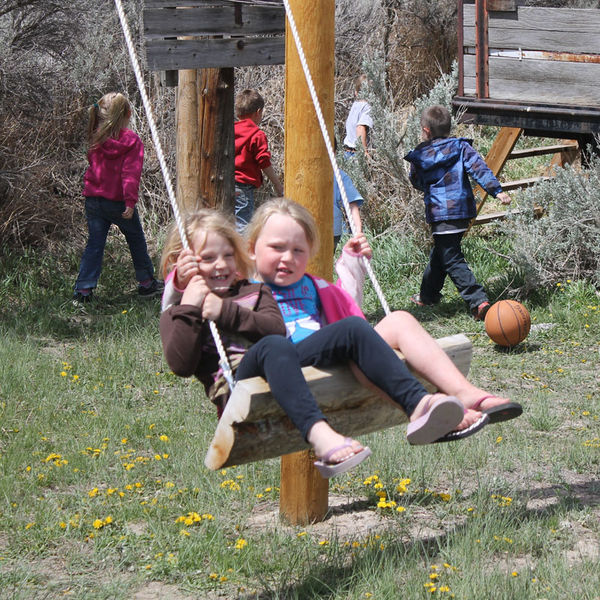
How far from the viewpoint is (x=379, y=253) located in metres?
9.59

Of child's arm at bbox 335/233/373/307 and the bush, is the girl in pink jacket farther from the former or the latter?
child's arm at bbox 335/233/373/307

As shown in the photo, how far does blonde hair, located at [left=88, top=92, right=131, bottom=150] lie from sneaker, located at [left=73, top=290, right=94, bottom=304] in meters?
1.30

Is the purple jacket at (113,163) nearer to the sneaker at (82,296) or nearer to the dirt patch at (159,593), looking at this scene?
the sneaker at (82,296)

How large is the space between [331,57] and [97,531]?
2397 millimetres

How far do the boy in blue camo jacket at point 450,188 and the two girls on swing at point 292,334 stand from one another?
4.27 meters

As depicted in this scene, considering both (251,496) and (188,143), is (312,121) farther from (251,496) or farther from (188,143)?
(188,143)

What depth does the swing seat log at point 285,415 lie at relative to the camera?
3.06 meters

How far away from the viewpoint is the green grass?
3.77m

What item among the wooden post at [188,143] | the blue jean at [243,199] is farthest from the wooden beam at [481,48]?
the wooden post at [188,143]

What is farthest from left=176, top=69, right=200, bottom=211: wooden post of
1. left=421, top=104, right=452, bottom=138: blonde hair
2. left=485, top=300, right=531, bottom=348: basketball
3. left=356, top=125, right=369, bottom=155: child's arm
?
left=356, top=125, right=369, bottom=155: child's arm

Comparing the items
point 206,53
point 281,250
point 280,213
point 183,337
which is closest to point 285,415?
point 183,337

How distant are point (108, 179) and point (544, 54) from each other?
412 cm

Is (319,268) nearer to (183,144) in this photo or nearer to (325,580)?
(325,580)

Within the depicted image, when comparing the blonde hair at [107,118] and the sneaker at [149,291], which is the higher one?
the blonde hair at [107,118]
